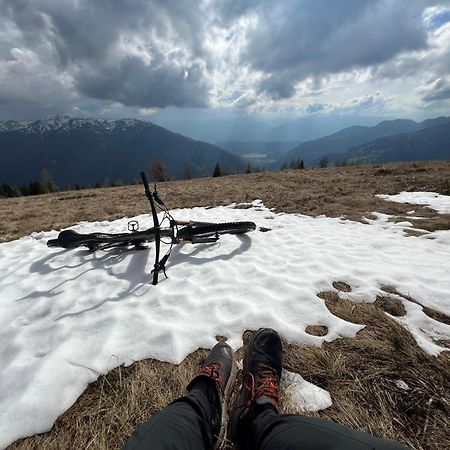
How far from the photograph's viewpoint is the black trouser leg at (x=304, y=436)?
5.84 ft

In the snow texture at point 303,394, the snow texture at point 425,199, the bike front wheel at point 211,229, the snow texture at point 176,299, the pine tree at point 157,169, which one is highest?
the bike front wheel at point 211,229

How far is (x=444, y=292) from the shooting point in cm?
409

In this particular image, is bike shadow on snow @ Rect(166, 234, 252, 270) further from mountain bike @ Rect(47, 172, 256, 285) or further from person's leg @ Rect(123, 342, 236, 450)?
person's leg @ Rect(123, 342, 236, 450)

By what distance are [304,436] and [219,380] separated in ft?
3.24

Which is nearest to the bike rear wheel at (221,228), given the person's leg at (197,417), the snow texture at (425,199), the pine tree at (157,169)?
the person's leg at (197,417)

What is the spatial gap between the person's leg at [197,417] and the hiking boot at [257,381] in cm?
15

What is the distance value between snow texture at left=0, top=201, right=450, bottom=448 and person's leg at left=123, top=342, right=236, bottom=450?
602 mm

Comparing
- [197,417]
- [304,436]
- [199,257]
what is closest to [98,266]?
[199,257]

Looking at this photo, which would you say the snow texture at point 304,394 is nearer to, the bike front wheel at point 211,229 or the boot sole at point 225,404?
the boot sole at point 225,404

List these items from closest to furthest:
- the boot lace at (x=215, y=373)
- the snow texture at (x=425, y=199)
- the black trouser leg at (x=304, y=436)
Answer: the black trouser leg at (x=304, y=436) < the boot lace at (x=215, y=373) < the snow texture at (x=425, y=199)

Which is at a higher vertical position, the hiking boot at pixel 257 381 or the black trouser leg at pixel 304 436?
the black trouser leg at pixel 304 436

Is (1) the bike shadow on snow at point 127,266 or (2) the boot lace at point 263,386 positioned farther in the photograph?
(1) the bike shadow on snow at point 127,266

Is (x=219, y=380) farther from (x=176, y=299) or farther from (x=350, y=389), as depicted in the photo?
(x=176, y=299)

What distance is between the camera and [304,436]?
195cm
